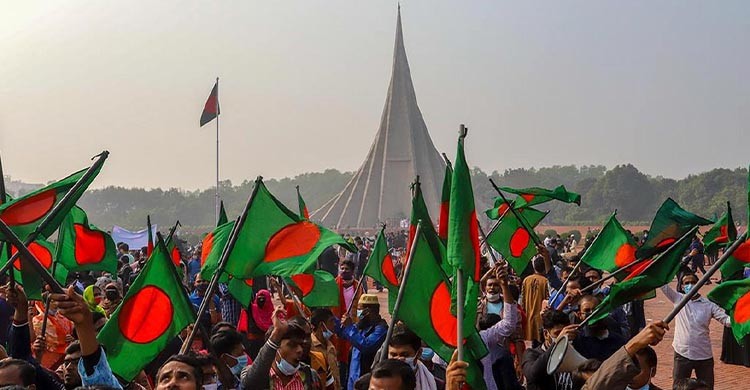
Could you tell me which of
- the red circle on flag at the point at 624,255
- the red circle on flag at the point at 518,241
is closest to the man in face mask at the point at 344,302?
the red circle on flag at the point at 518,241

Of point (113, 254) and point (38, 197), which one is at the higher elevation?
point (38, 197)

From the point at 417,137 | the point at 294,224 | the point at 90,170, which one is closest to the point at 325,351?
the point at 294,224

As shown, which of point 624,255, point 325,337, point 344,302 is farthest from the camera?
point 344,302

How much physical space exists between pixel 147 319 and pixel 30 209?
973 millimetres

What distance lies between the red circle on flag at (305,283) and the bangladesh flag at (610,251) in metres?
2.14

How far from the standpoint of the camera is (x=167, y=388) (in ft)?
10.5

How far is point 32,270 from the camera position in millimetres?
5098

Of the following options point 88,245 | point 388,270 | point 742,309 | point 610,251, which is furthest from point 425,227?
point 88,245

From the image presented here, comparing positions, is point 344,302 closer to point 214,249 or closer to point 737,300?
point 214,249

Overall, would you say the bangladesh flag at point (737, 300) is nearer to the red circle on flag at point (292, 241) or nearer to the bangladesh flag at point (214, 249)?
the red circle on flag at point (292, 241)

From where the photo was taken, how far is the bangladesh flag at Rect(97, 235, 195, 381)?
3.94m

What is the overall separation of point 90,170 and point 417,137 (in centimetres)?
5622

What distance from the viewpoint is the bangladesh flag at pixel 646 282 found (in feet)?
13.1

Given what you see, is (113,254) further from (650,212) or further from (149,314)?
(650,212)
